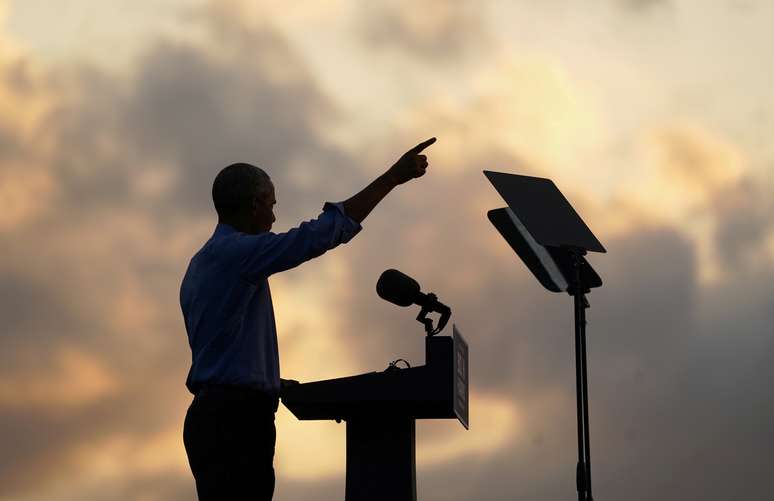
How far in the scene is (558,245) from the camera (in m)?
5.43

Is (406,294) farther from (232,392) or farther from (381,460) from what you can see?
(232,392)

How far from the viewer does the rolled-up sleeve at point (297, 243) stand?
12.8 ft

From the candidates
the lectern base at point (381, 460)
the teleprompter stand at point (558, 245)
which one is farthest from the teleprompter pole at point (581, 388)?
the lectern base at point (381, 460)

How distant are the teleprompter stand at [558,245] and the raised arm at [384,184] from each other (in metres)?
1.53

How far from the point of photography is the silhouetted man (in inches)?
156

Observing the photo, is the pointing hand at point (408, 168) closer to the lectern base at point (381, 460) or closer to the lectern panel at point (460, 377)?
the lectern panel at point (460, 377)

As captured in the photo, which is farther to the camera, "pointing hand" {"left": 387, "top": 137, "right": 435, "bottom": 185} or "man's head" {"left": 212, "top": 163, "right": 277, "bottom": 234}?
"man's head" {"left": 212, "top": 163, "right": 277, "bottom": 234}

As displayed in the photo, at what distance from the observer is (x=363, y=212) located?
3986 mm

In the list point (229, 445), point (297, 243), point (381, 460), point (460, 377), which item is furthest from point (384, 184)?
point (381, 460)

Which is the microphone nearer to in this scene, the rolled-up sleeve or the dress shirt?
the dress shirt

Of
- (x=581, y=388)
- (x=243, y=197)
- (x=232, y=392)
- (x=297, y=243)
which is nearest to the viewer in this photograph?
(x=297, y=243)

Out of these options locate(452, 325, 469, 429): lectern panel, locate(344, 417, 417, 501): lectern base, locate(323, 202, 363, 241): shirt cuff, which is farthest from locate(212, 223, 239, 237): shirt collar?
locate(344, 417, 417, 501): lectern base

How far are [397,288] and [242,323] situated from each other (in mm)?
1589

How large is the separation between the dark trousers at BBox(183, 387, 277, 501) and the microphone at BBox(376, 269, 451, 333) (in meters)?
1.60
